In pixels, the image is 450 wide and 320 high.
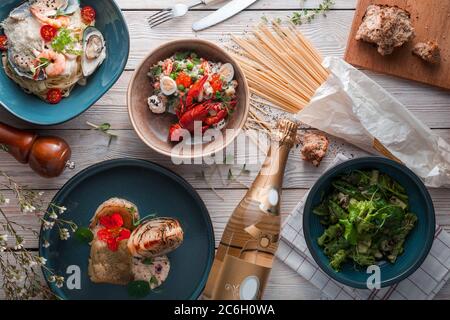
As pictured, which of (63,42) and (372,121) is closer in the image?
(63,42)

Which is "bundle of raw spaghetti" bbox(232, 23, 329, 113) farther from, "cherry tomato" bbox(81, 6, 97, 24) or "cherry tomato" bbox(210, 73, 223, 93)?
"cherry tomato" bbox(81, 6, 97, 24)

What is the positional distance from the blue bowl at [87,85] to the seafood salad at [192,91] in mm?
122

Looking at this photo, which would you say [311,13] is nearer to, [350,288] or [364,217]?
[364,217]

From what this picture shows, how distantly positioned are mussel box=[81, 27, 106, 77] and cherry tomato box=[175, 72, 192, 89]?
24 centimetres

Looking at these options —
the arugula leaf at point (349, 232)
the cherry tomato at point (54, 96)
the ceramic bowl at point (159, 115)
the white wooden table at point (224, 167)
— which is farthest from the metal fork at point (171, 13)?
the arugula leaf at point (349, 232)

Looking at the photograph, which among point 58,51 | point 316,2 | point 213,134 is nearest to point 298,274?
point 213,134

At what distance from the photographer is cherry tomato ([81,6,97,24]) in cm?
177

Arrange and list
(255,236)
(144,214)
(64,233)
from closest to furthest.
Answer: (64,233)
(255,236)
(144,214)

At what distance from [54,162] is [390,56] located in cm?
113

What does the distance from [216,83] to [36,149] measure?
0.58 m

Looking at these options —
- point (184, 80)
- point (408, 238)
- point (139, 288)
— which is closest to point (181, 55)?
point (184, 80)

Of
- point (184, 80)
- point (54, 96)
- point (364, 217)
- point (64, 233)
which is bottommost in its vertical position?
point (64, 233)

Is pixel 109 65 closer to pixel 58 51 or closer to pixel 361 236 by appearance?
pixel 58 51

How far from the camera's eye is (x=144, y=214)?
1.86m
